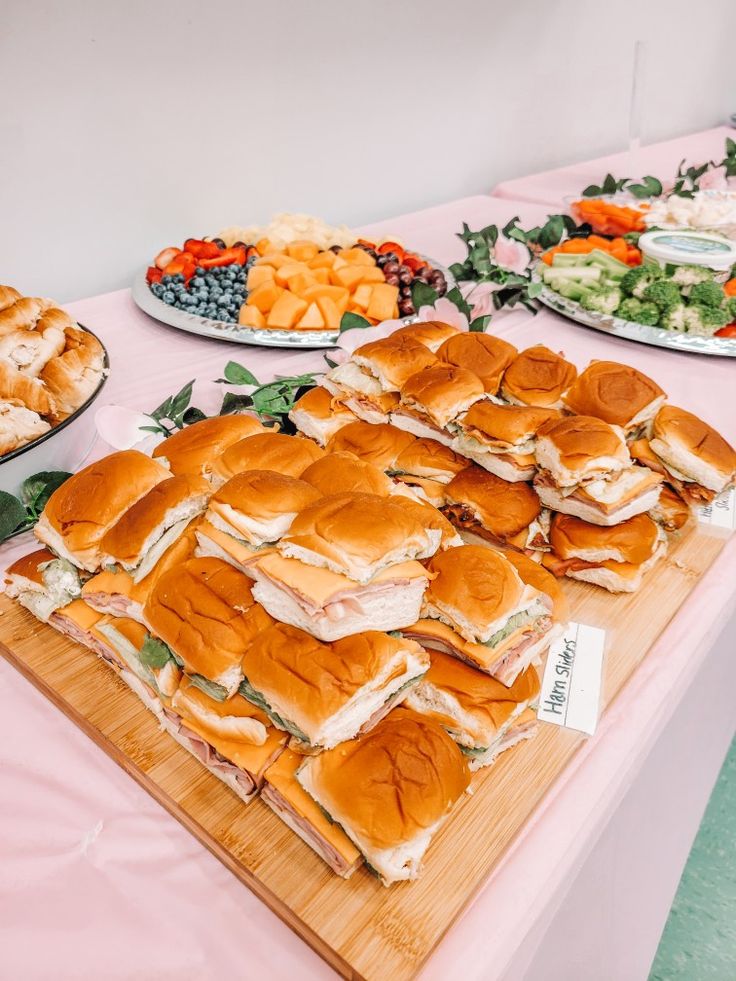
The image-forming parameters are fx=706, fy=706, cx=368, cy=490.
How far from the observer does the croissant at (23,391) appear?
110 cm

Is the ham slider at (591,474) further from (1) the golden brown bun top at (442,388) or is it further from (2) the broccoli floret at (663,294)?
(2) the broccoli floret at (663,294)

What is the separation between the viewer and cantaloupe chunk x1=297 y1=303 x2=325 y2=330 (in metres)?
1.71

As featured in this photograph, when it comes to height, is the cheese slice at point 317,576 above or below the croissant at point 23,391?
below

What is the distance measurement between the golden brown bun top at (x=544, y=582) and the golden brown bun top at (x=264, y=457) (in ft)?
0.96

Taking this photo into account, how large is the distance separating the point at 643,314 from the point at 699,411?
40 cm

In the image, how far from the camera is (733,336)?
170cm

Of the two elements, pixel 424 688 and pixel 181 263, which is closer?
pixel 424 688

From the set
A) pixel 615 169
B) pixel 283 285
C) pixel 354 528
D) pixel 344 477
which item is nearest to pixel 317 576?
pixel 354 528

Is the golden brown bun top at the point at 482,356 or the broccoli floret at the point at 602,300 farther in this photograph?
the broccoli floret at the point at 602,300

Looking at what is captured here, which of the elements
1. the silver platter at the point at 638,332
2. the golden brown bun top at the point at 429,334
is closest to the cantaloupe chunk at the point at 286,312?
the golden brown bun top at the point at 429,334

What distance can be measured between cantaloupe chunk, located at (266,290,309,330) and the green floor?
60.8 inches

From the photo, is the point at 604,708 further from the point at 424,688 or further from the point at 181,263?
the point at 181,263

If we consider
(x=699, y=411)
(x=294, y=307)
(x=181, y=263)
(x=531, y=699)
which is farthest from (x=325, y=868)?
(x=181, y=263)

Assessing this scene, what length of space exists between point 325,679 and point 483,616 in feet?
0.61
